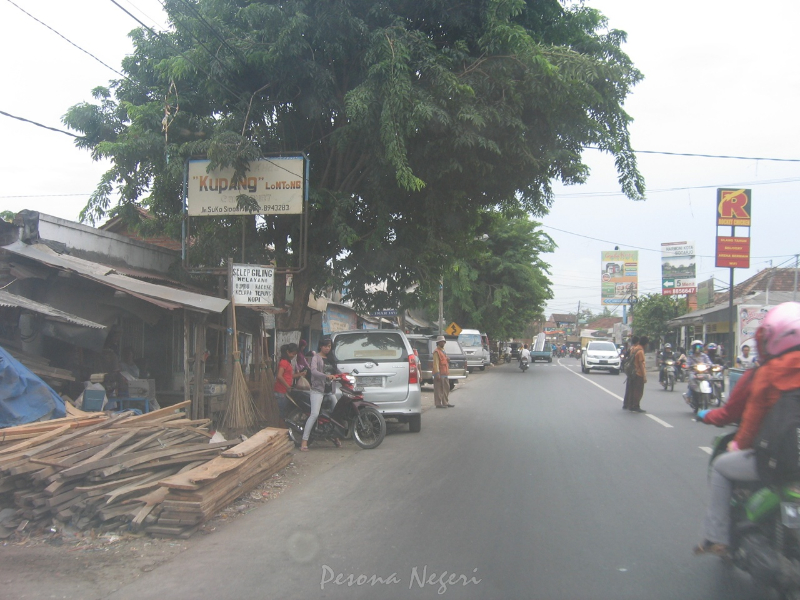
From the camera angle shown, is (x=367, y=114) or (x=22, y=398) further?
(x=367, y=114)

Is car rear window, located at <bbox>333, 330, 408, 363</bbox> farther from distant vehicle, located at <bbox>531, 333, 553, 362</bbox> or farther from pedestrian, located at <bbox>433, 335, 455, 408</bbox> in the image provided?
distant vehicle, located at <bbox>531, 333, 553, 362</bbox>

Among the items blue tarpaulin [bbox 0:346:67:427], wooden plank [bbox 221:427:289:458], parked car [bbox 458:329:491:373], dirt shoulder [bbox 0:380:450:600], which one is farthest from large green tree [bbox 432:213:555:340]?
dirt shoulder [bbox 0:380:450:600]

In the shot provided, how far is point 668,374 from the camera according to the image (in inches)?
905

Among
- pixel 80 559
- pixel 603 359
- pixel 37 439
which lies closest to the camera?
pixel 80 559

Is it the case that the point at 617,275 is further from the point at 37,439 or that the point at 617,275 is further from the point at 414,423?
the point at 37,439

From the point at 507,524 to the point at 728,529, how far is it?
2.07 meters

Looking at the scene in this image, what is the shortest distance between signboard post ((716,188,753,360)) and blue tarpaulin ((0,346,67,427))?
23144 millimetres

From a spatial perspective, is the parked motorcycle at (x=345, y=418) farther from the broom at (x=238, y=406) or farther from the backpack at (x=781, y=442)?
the backpack at (x=781, y=442)

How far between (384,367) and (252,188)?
391 cm

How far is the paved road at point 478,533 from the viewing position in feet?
14.6

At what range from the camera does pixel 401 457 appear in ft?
30.9

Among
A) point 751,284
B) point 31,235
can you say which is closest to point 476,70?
point 31,235

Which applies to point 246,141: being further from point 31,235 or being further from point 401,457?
point 401,457

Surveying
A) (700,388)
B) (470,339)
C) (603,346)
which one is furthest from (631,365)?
(603,346)
